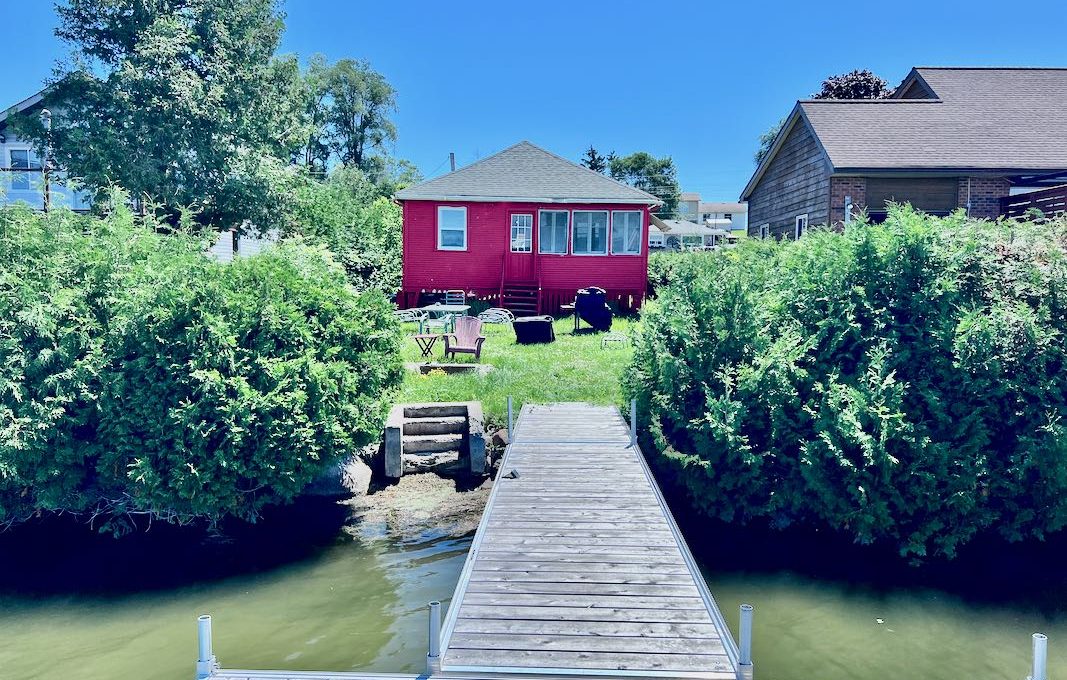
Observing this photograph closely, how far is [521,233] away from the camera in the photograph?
23.0m

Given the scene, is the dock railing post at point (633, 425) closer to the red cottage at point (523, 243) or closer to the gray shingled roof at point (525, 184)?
the red cottage at point (523, 243)

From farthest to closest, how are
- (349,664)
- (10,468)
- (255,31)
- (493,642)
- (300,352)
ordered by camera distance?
(255,31), (300,352), (10,468), (349,664), (493,642)

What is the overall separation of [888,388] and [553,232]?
15500 millimetres

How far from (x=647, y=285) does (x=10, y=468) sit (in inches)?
723

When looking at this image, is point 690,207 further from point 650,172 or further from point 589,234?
point 589,234

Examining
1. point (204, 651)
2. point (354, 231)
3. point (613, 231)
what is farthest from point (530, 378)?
point (354, 231)

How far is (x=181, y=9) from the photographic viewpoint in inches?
909

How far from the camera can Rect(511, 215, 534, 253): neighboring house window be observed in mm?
22875

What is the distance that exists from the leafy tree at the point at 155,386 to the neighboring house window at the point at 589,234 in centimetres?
1475

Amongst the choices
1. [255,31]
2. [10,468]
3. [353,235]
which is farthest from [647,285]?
[10,468]

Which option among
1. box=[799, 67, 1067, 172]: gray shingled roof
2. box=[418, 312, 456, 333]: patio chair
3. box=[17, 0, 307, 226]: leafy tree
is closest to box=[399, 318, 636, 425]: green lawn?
box=[418, 312, 456, 333]: patio chair

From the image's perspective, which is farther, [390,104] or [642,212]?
[390,104]

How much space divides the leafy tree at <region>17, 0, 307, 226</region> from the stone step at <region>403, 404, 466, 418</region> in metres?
15.3

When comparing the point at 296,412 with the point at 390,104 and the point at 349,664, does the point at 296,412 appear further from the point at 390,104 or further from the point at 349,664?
the point at 390,104
